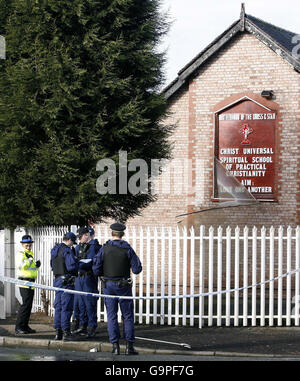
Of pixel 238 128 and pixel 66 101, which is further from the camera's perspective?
pixel 238 128

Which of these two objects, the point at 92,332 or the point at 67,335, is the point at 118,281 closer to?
the point at 67,335

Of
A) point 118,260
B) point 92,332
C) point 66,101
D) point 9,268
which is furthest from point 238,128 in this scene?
point 118,260

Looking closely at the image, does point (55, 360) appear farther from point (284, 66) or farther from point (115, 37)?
point (284, 66)

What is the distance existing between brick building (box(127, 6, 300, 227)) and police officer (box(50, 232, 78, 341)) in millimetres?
7338

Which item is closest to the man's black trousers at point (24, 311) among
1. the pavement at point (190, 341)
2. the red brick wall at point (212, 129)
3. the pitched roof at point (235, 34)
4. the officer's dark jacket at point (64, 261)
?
the pavement at point (190, 341)

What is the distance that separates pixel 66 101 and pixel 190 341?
5061mm

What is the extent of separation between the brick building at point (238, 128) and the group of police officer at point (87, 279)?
7084 mm

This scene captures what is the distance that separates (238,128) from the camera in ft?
58.5

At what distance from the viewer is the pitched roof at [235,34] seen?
1734 cm

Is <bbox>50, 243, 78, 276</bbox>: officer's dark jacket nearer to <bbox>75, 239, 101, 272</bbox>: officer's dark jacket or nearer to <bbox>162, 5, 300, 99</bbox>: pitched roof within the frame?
<bbox>75, 239, 101, 272</bbox>: officer's dark jacket

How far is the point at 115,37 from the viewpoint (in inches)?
525

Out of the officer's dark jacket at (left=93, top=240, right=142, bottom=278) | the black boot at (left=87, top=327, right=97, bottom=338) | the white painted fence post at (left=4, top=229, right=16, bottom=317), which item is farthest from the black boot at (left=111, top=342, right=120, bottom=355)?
the white painted fence post at (left=4, top=229, right=16, bottom=317)
